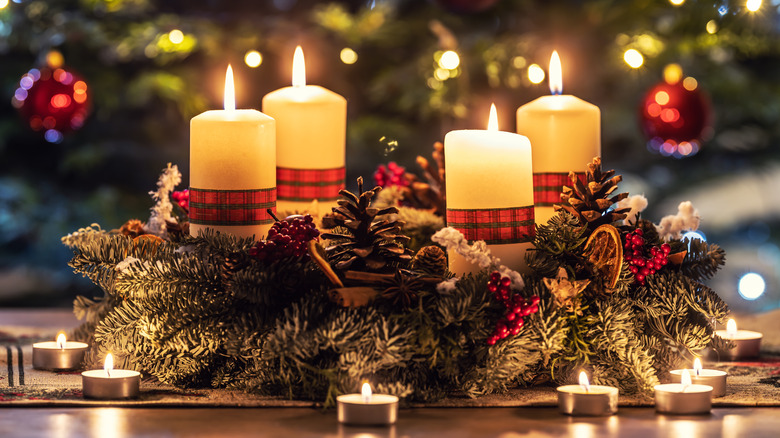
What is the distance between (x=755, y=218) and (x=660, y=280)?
110 inches

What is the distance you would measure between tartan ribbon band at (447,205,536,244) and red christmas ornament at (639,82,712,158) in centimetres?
142

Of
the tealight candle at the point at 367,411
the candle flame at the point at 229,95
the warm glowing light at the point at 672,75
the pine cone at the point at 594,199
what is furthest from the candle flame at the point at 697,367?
the warm glowing light at the point at 672,75

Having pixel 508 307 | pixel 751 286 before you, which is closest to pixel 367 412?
pixel 508 307

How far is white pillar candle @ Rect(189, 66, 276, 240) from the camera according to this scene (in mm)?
1480

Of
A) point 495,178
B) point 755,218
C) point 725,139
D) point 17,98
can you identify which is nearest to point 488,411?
point 495,178

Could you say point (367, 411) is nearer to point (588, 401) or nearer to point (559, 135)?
point (588, 401)

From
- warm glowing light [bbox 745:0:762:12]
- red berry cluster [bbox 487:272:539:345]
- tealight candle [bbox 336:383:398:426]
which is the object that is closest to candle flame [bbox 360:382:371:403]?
tealight candle [bbox 336:383:398:426]

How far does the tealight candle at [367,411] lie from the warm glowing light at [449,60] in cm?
154

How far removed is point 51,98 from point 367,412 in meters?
1.78

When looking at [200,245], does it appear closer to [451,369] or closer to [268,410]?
[268,410]

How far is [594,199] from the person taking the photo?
1.46m

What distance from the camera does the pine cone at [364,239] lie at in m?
1.38

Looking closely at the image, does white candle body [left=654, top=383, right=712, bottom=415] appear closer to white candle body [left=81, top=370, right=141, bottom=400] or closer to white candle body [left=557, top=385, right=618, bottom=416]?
white candle body [left=557, top=385, right=618, bottom=416]

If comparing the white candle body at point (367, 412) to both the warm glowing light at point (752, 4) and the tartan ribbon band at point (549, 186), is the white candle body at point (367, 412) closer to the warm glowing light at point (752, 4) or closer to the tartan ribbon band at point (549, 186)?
the tartan ribbon band at point (549, 186)
